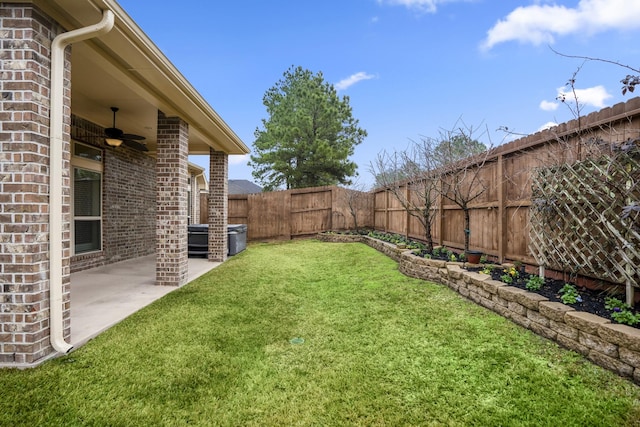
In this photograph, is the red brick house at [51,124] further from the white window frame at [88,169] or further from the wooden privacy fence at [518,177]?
the wooden privacy fence at [518,177]

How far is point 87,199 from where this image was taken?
602cm

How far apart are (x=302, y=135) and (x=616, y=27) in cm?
1354

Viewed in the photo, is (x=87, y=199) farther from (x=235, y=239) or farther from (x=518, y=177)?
(x=518, y=177)

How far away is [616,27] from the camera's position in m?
4.55

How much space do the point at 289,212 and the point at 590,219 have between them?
9.29 metres

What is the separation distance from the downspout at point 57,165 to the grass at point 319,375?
0.34m

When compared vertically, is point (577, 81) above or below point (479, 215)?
above

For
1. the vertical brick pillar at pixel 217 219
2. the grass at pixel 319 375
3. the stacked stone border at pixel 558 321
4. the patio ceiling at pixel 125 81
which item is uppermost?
the patio ceiling at pixel 125 81

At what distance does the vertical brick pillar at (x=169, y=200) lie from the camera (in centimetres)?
473

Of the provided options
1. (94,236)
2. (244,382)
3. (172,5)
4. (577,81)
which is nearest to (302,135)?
(172,5)

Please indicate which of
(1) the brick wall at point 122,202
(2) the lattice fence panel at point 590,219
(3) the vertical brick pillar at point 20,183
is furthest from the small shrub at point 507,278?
(1) the brick wall at point 122,202

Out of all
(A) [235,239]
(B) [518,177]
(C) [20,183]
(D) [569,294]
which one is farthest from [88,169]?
(D) [569,294]

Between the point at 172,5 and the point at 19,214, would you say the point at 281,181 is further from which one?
the point at 19,214

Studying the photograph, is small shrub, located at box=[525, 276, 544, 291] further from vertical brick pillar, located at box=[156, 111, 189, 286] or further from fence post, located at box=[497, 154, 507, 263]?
vertical brick pillar, located at box=[156, 111, 189, 286]
